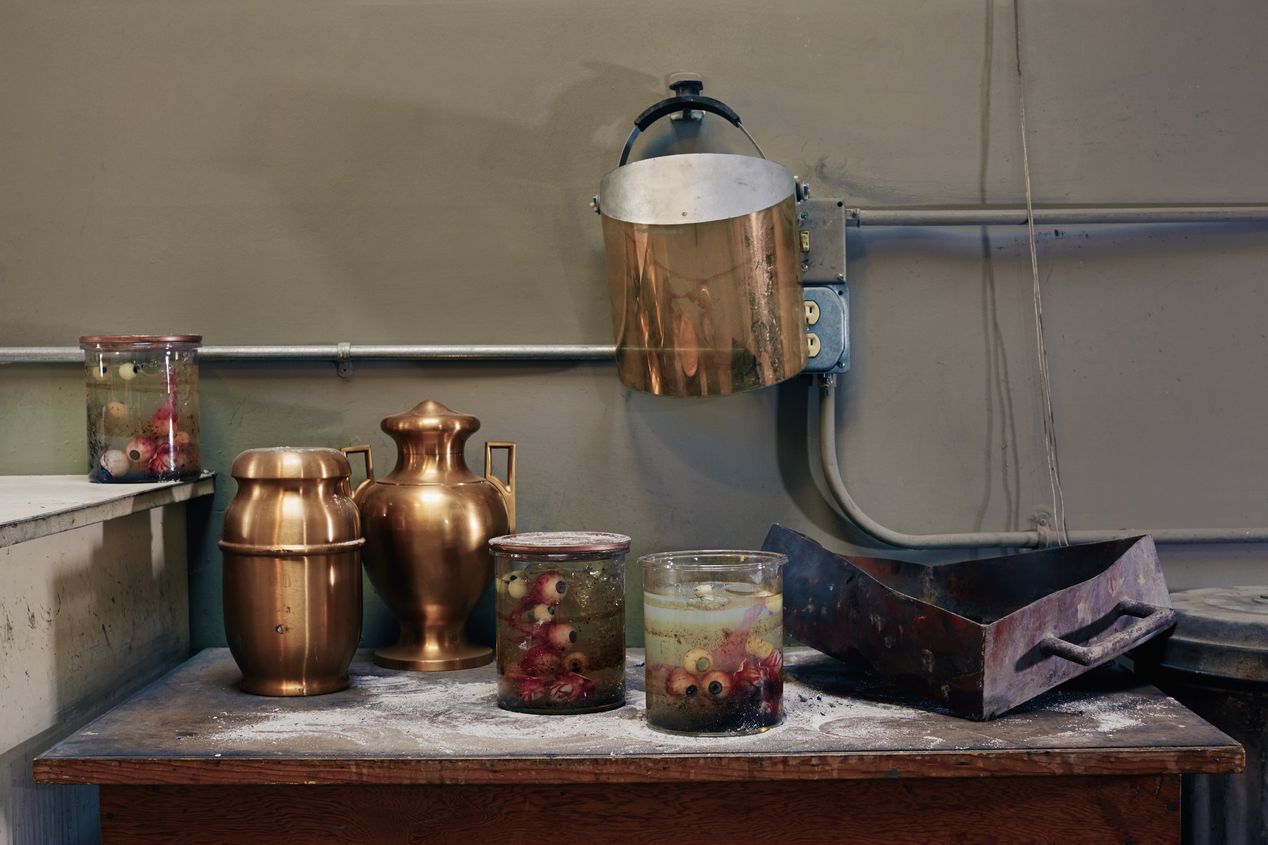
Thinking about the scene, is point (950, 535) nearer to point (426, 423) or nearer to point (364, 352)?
point (426, 423)

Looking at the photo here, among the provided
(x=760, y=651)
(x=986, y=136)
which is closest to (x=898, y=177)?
(x=986, y=136)

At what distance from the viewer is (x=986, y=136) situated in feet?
5.81

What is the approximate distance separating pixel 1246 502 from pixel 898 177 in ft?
2.53

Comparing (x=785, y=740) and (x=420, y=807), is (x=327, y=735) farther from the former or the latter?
(x=785, y=740)

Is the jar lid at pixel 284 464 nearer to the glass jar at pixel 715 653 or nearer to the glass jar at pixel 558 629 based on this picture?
the glass jar at pixel 558 629

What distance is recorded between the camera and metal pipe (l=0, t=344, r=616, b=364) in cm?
173

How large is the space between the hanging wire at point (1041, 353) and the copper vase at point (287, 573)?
111 centimetres

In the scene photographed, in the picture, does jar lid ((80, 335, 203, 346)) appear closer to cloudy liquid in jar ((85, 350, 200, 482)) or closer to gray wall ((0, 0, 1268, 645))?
cloudy liquid in jar ((85, 350, 200, 482))

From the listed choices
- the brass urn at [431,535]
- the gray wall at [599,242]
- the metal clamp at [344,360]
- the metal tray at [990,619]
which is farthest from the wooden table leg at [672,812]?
the metal clamp at [344,360]

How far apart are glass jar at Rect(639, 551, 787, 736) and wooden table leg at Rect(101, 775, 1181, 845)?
0.08 metres

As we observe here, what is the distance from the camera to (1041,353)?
178 cm

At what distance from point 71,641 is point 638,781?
2.41 ft

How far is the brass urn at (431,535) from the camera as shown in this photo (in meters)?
1.51

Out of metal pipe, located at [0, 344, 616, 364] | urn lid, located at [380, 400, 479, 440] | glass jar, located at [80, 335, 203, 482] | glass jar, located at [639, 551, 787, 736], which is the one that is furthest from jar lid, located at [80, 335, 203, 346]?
glass jar, located at [639, 551, 787, 736]
